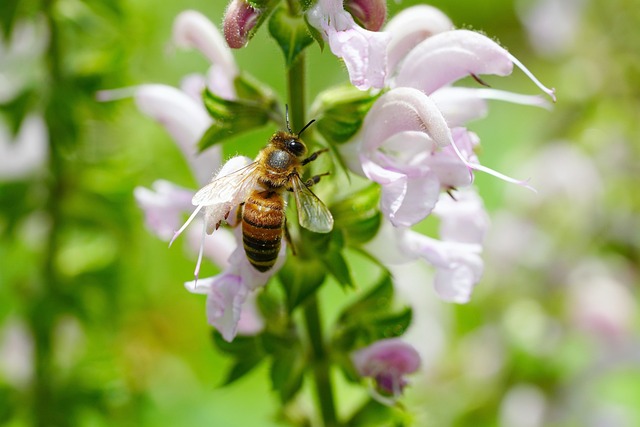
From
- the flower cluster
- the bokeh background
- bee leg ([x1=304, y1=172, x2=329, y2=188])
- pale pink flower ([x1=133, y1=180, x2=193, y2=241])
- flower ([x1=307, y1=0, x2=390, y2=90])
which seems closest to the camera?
flower ([x1=307, y1=0, x2=390, y2=90])

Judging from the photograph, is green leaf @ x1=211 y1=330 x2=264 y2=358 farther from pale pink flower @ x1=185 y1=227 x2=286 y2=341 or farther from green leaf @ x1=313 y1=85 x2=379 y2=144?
green leaf @ x1=313 y1=85 x2=379 y2=144

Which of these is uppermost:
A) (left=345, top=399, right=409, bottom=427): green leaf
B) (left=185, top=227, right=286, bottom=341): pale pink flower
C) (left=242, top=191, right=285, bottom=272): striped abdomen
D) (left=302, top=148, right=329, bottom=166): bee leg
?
(left=302, top=148, right=329, bottom=166): bee leg

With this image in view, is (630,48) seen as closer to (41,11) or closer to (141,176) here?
(141,176)

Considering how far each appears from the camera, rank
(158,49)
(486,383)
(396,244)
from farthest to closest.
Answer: (158,49)
(486,383)
(396,244)

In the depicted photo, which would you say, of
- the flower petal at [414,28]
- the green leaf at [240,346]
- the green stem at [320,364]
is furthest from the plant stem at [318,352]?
the flower petal at [414,28]

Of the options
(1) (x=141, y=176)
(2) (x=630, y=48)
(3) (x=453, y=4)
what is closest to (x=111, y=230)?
(1) (x=141, y=176)

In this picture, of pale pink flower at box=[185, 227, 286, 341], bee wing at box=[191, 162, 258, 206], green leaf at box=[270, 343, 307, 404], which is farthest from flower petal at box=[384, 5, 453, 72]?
green leaf at box=[270, 343, 307, 404]

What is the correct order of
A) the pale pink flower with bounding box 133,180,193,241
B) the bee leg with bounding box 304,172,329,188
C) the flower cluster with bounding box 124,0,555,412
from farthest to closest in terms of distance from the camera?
the pale pink flower with bounding box 133,180,193,241, the bee leg with bounding box 304,172,329,188, the flower cluster with bounding box 124,0,555,412

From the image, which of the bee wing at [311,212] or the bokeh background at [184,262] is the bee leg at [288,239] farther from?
the bokeh background at [184,262]
